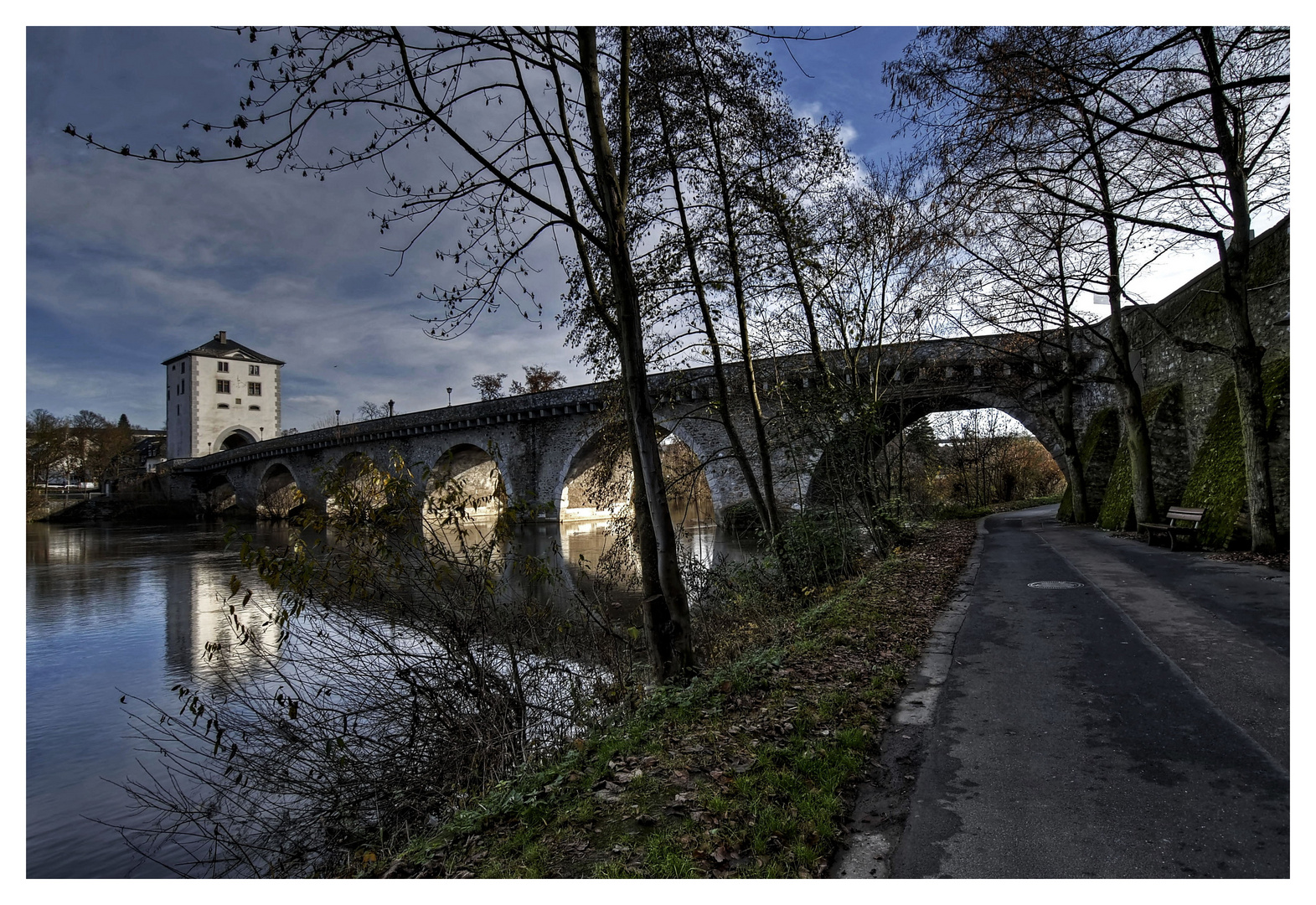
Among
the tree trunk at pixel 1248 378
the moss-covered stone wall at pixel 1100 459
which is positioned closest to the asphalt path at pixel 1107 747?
the tree trunk at pixel 1248 378

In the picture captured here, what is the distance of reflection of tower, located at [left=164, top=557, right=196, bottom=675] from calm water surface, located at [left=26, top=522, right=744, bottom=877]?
27 millimetres

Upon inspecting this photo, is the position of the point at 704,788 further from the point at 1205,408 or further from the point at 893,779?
the point at 1205,408

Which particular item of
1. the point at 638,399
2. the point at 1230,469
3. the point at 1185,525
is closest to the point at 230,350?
the point at 638,399

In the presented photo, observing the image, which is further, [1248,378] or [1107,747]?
[1248,378]

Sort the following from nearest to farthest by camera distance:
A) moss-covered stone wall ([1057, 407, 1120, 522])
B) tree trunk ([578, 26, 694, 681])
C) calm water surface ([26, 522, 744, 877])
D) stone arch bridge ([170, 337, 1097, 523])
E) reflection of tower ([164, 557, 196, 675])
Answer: calm water surface ([26, 522, 744, 877])
tree trunk ([578, 26, 694, 681])
reflection of tower ([164, 557, 196, 675])
stone arch bridge ([170, 337, 1097, 523])
moss-covered stone wall ([1057, 407, 1120, 522])

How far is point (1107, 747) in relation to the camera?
11.4 ft

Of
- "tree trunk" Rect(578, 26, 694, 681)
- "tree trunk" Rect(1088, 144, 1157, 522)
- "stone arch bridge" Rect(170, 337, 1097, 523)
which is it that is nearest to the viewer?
Answer: "tree trunk" Rect(578, 26, 694, 681)

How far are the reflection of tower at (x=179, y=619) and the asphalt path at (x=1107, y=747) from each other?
926 cm

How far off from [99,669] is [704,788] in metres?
9.93

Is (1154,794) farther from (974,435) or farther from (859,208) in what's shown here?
(974,435)

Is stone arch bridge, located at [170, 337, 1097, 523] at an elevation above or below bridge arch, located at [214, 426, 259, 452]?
below

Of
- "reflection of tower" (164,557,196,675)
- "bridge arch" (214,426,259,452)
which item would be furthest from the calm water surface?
"bridge arch" (214,426,259,452)

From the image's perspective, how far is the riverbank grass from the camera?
270 cm

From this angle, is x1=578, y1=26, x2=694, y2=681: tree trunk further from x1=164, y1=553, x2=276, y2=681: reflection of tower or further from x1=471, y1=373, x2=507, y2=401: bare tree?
x1=471, y1=373, x2=507, y2=401: bare tree
